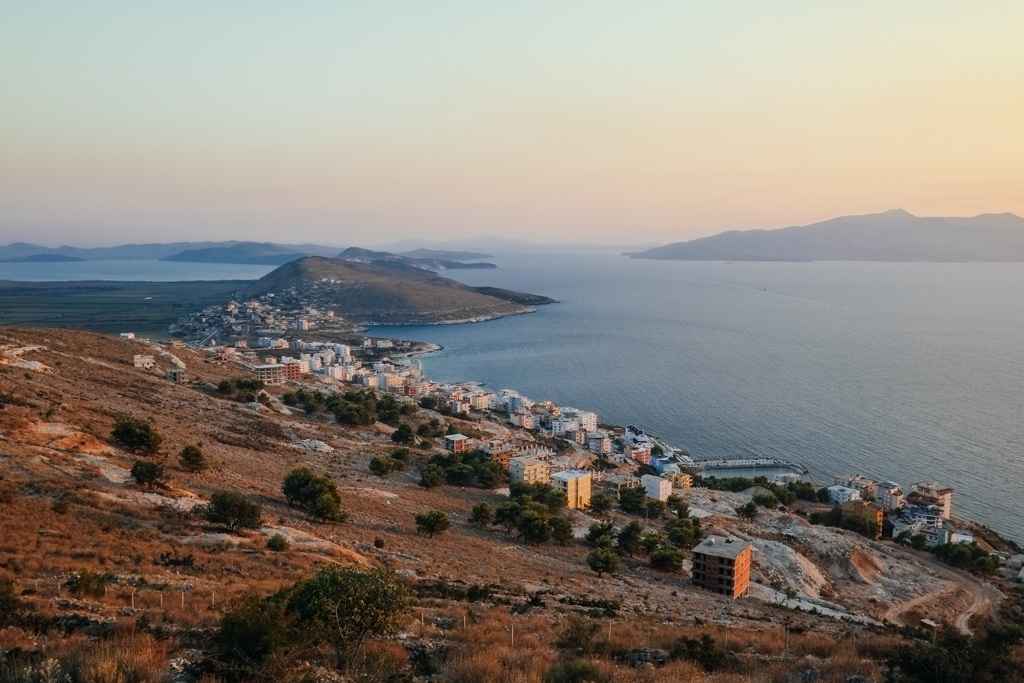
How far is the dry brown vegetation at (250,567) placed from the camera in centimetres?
714

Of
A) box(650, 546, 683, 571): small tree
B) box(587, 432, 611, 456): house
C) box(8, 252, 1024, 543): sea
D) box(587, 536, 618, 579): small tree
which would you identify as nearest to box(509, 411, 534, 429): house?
box(587, 432, 611, 456): house

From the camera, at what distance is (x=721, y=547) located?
22.6 m

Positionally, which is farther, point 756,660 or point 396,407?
point 396,407

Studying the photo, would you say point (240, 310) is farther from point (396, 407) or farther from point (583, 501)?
point (583, 501)

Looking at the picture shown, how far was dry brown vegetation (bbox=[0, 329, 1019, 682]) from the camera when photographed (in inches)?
281

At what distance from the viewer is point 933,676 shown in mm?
7109

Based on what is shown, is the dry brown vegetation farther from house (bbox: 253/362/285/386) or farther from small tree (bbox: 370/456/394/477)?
house (bbox: 253/362/285/386)

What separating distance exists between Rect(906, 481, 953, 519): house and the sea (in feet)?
7.21

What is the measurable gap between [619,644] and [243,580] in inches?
283

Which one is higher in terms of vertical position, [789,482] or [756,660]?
[756,660]

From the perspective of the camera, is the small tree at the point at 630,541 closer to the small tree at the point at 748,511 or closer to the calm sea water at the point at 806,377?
the small tree at the point at 748,511

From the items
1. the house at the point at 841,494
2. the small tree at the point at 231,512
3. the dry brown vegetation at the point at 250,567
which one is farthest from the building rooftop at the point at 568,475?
the small tree at the point at 231,512

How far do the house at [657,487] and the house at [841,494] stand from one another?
12.5m

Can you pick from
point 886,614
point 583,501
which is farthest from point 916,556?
point 583,501
